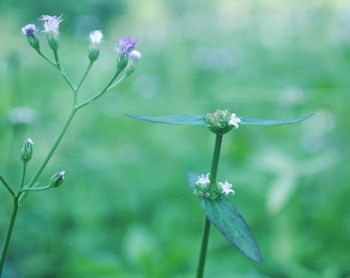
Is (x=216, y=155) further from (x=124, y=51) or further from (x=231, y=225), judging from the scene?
(x=124, y=51)

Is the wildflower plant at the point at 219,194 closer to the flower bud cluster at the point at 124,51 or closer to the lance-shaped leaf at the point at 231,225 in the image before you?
the lance-shaped leaf at the point at 231,225

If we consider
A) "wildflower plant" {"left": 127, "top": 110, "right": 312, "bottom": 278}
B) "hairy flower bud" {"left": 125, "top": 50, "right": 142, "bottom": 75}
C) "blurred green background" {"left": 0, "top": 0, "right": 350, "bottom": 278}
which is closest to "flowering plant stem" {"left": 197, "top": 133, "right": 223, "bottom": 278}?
"wildflower plant" {"left": 127, "top": 110, "right": 312, "bottom": 278}

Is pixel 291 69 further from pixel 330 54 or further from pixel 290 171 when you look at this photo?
pixel 290 171

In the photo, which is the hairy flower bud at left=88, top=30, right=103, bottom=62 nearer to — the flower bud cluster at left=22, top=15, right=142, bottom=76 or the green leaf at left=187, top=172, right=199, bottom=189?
the flower bud cluster at left=22, top=15, right=142, bottom=76

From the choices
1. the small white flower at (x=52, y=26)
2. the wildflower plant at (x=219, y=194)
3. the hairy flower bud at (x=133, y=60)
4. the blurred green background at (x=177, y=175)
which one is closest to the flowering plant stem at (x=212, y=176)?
the wildflower plant at (x=219, y=194)

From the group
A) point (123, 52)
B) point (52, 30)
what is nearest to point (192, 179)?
point (123, 52)

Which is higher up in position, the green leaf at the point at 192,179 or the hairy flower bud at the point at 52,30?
the hairy flower bud at the point at 52,30
